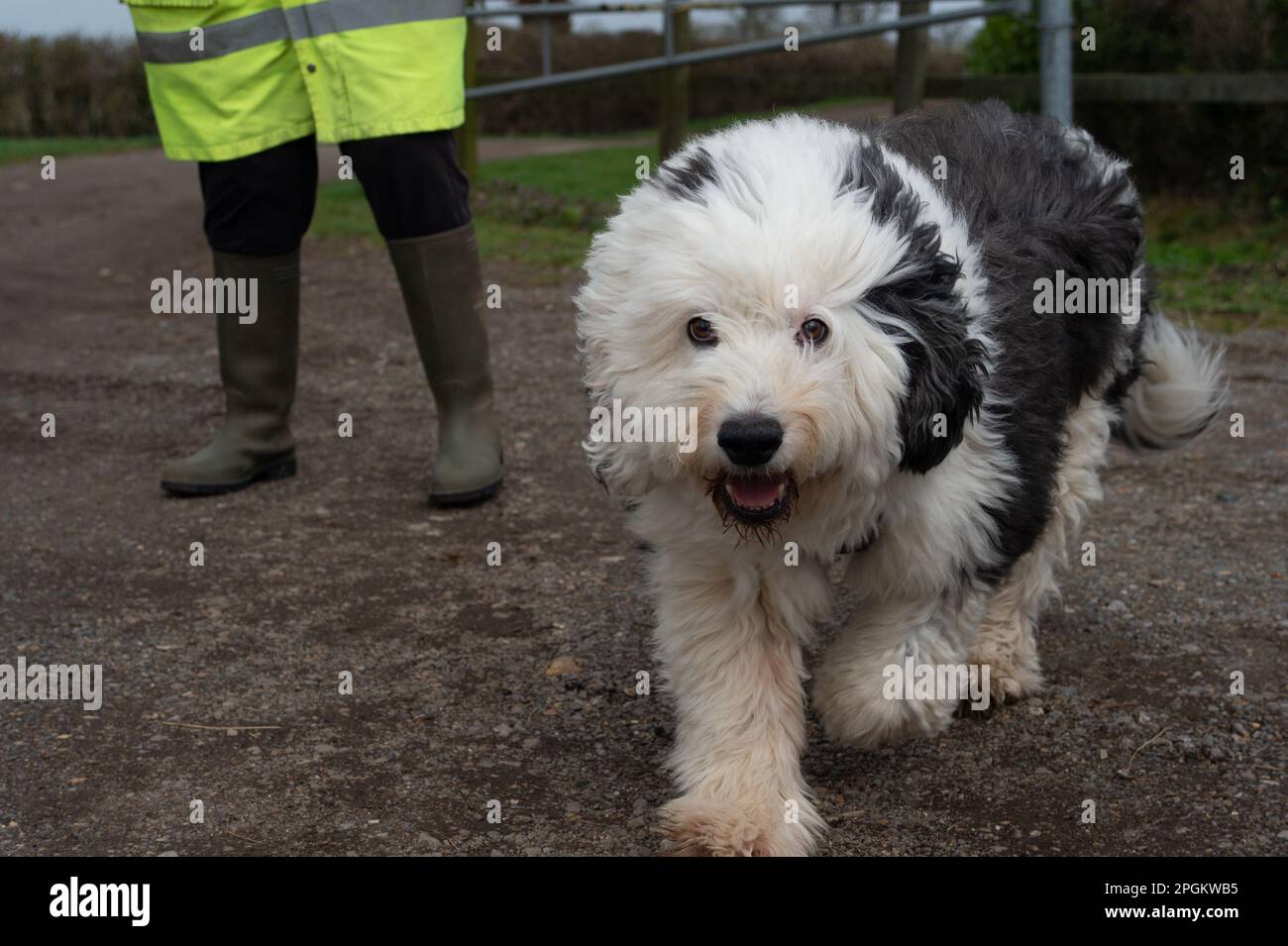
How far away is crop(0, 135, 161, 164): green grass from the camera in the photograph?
16.7 metres

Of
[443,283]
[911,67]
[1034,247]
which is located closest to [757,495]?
[1034,247]

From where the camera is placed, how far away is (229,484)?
542 centimetres

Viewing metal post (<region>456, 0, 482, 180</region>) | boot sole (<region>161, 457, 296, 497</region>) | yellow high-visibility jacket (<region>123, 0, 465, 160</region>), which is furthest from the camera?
metal post (<region>456, 0, 482, 180</region>)

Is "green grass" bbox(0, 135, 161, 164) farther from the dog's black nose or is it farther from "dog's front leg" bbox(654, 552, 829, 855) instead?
the dog's black nose

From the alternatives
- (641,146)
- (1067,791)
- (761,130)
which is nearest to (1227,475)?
(1067,791)

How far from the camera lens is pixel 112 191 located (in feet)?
44.8

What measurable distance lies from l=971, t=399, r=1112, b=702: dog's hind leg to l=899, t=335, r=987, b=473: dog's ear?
94cm

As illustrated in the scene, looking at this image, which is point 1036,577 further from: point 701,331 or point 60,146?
point 60,146

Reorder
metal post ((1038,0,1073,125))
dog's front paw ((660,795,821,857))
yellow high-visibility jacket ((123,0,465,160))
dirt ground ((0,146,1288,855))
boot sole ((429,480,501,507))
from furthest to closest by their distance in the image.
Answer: metal post ((1038,0,1073,125)) < boot sole ((429,480,501,507)) < yellow high-visibility jacket ((123,0,465,160)) < dirt ground ((0,146,1288,855)) < dog's front paw ((660,795,821,857))

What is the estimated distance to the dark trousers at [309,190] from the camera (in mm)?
4930

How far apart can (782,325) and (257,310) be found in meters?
2.93

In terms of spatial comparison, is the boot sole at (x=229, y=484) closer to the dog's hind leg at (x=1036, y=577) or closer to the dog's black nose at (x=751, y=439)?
the dog's hind leg at (x=1036, y=577)

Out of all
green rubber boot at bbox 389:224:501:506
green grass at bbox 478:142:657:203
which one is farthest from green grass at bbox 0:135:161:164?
green rubber boot at bbox 389:224:501:506

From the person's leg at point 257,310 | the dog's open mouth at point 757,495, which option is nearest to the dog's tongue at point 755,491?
the dog's open mouth at point 757,495
